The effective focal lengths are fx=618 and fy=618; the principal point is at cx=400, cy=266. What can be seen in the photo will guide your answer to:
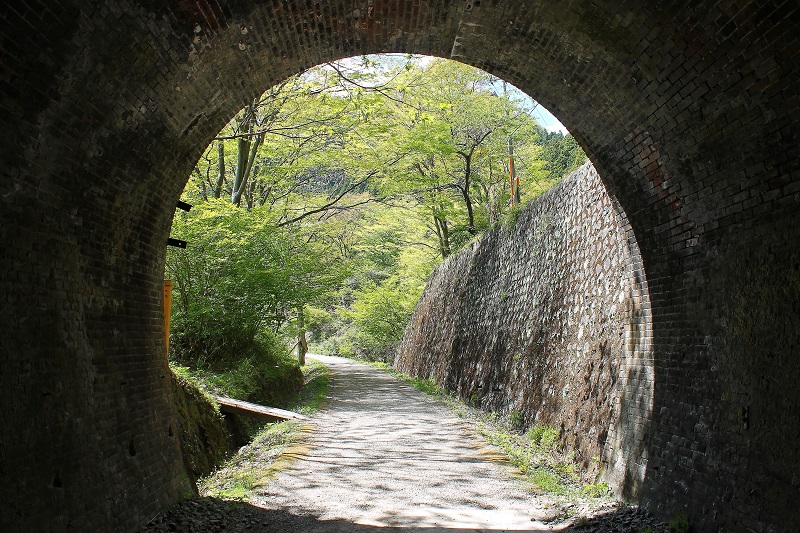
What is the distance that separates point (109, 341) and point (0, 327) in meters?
1.35

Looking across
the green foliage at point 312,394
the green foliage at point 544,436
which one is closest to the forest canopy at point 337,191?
the green foliage at point 312,394

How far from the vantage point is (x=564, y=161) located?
31375mm

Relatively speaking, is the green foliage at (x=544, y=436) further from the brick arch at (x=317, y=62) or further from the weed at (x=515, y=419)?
the brick arch at (x=317, y=62)

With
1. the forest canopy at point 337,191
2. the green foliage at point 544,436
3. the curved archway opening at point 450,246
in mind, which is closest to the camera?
the curved archway opening at point 450,246

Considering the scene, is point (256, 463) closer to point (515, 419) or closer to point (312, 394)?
point (515, 419)

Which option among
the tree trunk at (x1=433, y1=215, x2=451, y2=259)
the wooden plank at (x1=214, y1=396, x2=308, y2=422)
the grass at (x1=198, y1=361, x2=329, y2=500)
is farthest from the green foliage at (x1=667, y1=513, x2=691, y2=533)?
the tree trunk at (x1=433, y1=215, x2=451, y2=259)

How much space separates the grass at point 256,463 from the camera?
628 centimetres

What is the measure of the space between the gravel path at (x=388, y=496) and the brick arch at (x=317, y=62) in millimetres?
562

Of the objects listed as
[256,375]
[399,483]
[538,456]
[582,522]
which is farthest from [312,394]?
[582,522]

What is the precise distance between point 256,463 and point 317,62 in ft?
15.9

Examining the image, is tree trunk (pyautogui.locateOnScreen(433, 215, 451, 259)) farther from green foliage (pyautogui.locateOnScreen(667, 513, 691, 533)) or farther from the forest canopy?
green foliage (pyautogui.locateOnScreen(667, 513, 691, 533))

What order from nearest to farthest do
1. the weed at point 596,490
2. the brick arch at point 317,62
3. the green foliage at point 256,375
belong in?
the brick arch at point 317,62
the weed at point 596,490
the green foliage at point 256,375

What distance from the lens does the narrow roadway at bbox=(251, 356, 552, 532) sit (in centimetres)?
536

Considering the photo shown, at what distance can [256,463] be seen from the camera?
25.2 ft
